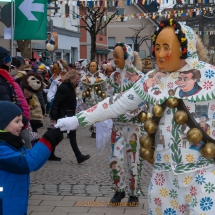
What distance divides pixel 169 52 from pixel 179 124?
54 cm

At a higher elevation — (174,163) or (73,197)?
(174,163)

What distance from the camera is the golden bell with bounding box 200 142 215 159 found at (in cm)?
369

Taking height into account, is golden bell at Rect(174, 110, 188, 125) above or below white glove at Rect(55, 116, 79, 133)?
above

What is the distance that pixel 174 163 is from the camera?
3781 mm

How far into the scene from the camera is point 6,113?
390 cm

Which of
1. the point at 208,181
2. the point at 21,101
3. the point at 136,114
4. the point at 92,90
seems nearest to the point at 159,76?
the point at 208,181

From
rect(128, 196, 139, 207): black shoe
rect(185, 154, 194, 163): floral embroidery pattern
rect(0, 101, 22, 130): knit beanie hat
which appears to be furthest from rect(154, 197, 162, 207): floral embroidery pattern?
rect(128, 196, 139, 207): black shoe

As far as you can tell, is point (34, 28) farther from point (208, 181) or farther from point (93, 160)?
point (208, 181)

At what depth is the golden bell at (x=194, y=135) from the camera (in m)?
3.67

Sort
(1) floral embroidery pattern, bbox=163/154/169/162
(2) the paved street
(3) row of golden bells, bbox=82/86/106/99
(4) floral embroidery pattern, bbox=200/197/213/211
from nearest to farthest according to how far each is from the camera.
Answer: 1. (4) floral embroidery pattern, bbox=200/197/213/211
2. (1) floral embroidery pattern, bbox=163/154/169/162
3. (2) the paved street
4. (3) row of golden bells, bbox=82/86/106/99

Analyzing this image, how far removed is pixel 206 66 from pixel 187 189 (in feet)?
2.92

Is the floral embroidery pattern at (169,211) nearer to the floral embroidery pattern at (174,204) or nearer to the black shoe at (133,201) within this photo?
the floral embroidery pattern at (174,204)

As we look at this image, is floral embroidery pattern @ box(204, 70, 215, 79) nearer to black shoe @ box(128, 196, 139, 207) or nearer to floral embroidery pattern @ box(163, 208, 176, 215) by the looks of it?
floral embroidery pattern @ box(163, 208, 176, 215)

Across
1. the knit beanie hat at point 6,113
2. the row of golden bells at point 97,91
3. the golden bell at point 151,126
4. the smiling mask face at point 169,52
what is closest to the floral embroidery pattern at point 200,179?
the golden bell at point 151,126
